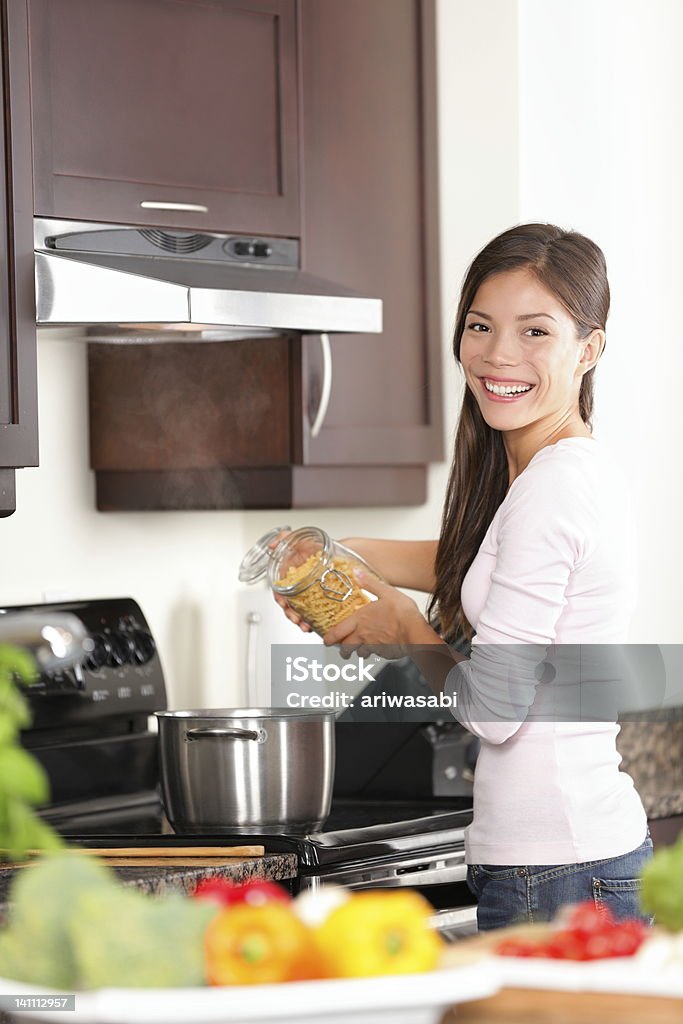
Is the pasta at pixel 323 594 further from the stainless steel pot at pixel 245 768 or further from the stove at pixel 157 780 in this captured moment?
the stove at pixel 157 780

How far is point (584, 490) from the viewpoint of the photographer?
5.40ft

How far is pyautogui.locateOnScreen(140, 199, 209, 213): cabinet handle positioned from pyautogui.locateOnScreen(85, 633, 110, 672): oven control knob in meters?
0.69

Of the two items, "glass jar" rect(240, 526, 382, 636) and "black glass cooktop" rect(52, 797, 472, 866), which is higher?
"glass jar" rect(240, 526, 382, 636)

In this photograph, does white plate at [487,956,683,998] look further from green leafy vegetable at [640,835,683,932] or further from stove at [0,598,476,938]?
stove at [0,598,476,938]

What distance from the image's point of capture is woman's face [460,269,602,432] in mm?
1792

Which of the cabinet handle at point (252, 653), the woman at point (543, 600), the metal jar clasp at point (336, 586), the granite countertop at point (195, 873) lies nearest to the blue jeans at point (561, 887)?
the woman at point (543, 600)

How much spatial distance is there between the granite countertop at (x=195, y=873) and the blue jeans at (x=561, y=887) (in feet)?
1.15

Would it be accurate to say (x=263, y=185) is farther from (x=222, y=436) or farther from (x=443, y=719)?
(x=443, y=719)

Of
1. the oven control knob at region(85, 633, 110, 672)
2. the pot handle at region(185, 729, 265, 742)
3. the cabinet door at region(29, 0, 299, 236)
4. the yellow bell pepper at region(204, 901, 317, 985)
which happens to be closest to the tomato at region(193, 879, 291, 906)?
the yellow bell pepper at region(204, 901, 317, 985)

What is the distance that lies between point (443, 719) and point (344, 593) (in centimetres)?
59

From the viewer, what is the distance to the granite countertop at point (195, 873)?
1.77 m

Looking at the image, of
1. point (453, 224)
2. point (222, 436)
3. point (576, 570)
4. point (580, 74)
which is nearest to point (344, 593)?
point (576, 570)

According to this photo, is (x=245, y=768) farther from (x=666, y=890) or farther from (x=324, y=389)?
(x=666, y=890)

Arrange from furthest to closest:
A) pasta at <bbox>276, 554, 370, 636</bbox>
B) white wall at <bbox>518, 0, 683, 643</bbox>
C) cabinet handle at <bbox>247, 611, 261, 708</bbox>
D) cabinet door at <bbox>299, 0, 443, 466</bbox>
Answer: cabinet handle at <bbox>247, 611, 261, 708</bbox> → white wall at <bbox>518, 0, 683, 643</bbox> → cabinet door at <bbox>299, 0, 443, 466</bbox> → pasta at <bbox>276, 554, 370, 636</bbox>
